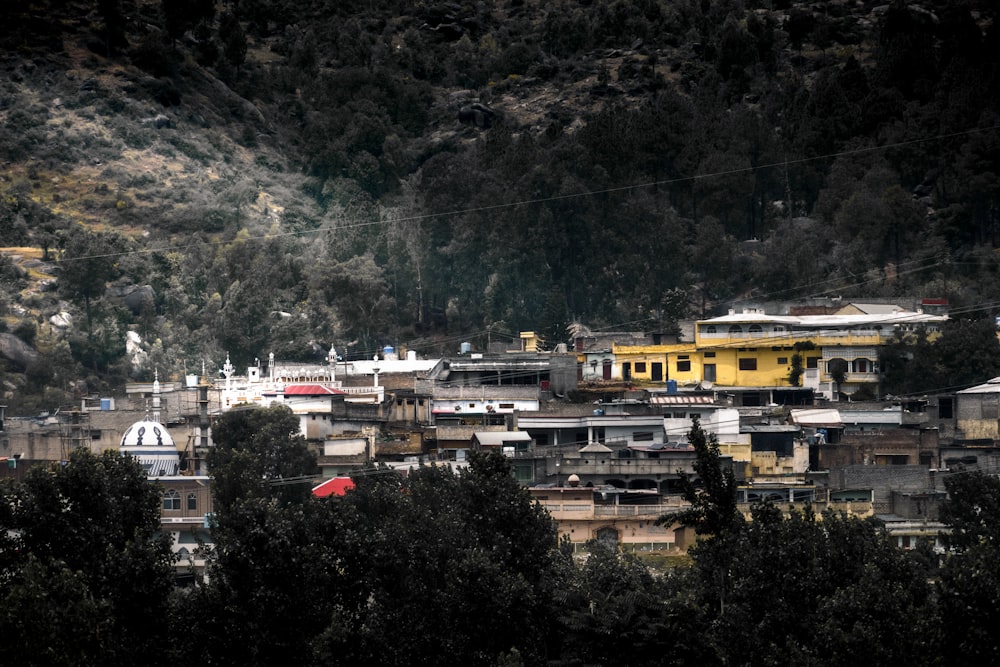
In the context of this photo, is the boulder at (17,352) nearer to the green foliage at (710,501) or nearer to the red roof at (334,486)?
the red roof at (334,486)

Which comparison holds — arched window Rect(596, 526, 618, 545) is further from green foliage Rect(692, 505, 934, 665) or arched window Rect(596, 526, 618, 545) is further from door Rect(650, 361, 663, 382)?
door Rect(650, 361, 663, 382)

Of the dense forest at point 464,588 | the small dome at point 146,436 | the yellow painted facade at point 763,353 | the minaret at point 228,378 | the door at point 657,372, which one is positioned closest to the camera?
the dense forest at point 464,588

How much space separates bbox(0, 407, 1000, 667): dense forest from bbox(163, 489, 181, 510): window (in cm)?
728

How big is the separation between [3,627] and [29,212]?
175ft

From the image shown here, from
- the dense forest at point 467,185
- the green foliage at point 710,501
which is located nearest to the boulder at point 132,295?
the dense forest at point 467,185

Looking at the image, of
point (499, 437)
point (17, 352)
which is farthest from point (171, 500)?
point (17, 352)

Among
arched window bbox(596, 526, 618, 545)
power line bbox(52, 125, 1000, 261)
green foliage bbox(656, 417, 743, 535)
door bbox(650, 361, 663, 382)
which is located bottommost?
arched window bbox(596, 526, 618, 545)

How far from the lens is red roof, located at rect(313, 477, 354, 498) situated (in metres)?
47.2

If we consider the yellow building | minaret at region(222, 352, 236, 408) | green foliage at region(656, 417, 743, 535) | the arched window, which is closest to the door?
the yellow building

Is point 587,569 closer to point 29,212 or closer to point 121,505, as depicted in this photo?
point 121,505

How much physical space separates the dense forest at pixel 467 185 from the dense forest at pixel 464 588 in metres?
28.1

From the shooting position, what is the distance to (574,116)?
9981 cm

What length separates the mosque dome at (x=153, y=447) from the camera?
169 ft

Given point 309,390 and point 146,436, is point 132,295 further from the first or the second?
point 146,436
